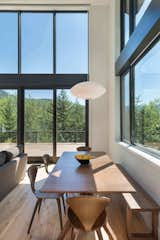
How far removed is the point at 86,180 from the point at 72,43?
5.54 m

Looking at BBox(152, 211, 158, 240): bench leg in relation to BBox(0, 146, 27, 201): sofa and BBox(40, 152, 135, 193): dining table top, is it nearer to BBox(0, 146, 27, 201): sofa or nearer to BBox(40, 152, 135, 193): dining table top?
BBox(40, 152, 135, 193): dining table top

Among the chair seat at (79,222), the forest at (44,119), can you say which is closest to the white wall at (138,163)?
the chair seat at (79,222)

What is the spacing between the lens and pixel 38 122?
727 cm

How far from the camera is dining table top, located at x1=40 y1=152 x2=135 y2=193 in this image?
2256mm

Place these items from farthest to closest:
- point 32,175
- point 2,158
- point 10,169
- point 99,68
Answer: point 99,68, point 10,169, point 2,158, point 32,175

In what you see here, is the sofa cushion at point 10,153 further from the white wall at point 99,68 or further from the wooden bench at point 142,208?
the white wall at point 99,68

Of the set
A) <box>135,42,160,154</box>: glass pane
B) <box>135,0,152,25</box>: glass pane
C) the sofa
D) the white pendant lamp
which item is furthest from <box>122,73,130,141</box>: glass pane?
the sofa

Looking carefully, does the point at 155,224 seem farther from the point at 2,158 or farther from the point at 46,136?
the point at 46,136

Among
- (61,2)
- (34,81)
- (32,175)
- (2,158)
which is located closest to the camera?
(32,175)

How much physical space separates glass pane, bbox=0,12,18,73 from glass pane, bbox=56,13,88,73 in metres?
1.27

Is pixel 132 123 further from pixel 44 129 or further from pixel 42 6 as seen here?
pixel 42 6

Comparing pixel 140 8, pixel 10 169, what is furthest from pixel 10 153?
pixel 140 8

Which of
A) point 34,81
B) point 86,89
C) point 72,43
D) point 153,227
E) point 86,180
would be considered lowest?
point 153,227

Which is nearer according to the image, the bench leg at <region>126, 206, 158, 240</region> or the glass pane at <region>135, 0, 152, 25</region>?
the bench leg at <region>126, 206, 158, 240</region>
